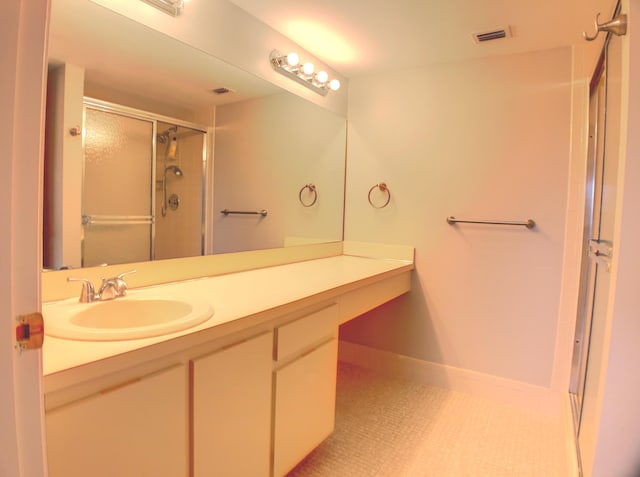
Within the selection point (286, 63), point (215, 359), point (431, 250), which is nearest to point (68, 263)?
point (215, 359)

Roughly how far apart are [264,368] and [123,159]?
94 centimetres

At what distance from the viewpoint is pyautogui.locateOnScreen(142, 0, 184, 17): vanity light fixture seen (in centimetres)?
143

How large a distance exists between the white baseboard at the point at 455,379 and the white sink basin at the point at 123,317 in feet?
5.61

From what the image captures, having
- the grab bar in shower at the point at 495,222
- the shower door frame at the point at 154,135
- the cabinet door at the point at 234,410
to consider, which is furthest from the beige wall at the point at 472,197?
the cabinet door at the point at 234,410

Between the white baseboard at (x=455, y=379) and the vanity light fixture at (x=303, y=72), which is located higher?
the vanity light fixture at (x=303, y=72)

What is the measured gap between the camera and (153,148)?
5.09ft

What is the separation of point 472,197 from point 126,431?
2079mm

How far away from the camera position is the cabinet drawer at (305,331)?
134 cm

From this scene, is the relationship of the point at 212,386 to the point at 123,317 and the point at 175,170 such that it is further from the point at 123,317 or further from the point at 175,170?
the point at 175,170

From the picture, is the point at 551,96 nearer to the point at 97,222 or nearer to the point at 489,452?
the point at 489,452

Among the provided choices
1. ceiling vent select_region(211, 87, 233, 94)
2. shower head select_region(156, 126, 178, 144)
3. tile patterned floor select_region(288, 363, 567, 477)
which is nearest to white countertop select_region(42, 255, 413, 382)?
shower head select_region(156, 126, 178, 144)

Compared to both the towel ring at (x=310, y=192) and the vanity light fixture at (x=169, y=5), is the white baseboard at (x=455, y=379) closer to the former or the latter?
the towel ring at (x=310, y=192)

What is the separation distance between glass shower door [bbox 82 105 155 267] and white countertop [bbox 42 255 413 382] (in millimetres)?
184

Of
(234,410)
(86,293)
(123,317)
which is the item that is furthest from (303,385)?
(86,293)
